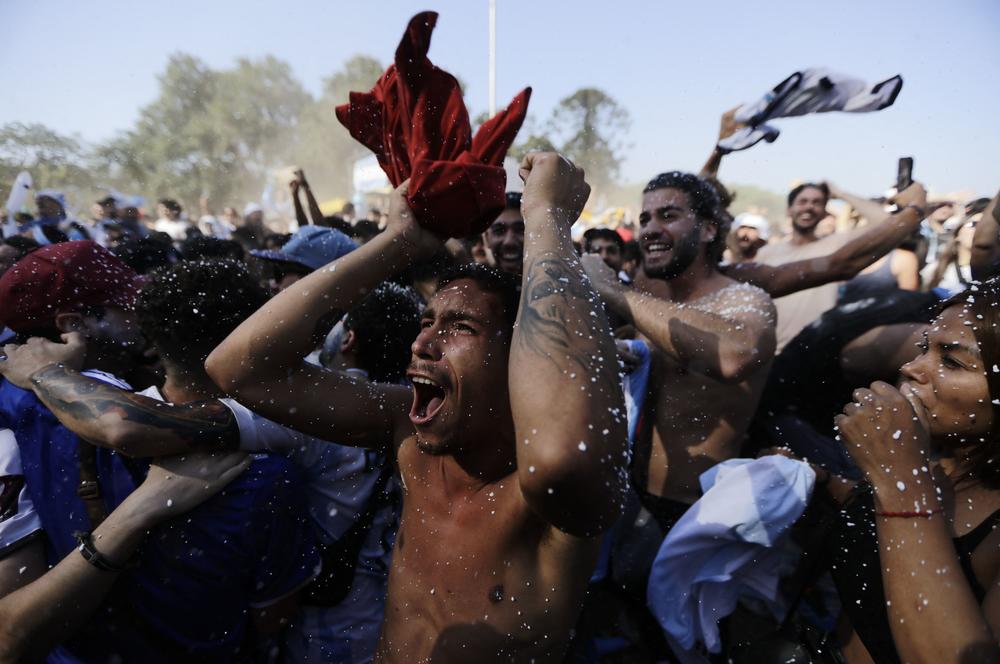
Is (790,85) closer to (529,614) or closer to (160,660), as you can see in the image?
(529,614)

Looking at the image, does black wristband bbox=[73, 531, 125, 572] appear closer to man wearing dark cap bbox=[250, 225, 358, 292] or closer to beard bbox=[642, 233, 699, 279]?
man wearing dark cap bbox=[250, 225, 358, 292]

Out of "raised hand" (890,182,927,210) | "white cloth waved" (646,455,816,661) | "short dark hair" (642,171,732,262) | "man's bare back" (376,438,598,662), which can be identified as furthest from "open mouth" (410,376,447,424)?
"raised hand" (890,182,927,210)

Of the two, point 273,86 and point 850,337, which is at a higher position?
point 273,86

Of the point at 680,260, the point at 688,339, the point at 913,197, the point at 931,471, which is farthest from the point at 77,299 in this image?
the point at 913,197

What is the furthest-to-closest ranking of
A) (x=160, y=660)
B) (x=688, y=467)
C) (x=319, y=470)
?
(x=688, y=467), (x=319, y=470), (x=160, y=660)

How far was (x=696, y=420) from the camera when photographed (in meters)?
2.72

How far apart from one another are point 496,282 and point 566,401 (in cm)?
64

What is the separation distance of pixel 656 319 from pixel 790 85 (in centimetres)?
169

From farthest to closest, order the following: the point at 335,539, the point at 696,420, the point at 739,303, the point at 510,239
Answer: the point at 510,239
the point at 696,420
the point at 739,303
the point at 335,539

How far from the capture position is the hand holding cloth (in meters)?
1.49

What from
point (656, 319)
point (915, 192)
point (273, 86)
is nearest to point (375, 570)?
point (656, 319)

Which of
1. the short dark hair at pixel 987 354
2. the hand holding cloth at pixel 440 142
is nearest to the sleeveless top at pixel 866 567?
the short dark hair at pixel 987 354

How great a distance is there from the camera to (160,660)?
175 cm

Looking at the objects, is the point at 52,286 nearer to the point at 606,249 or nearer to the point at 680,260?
the point at 680,260
